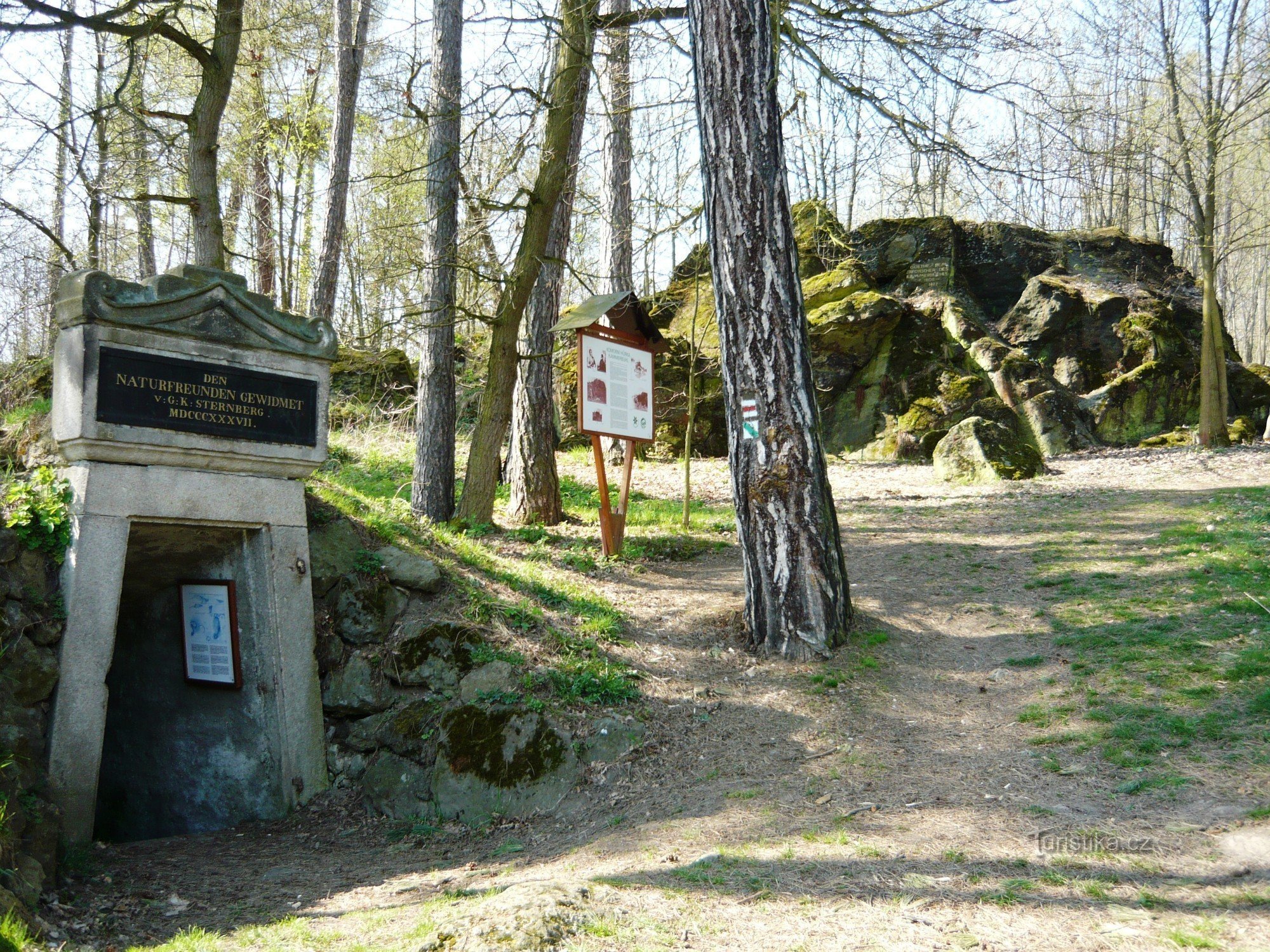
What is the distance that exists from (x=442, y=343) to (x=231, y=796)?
5.68 m

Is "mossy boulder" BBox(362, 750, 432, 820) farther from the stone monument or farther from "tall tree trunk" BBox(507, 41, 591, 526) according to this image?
"tall tree trunk" BBox(507, 41, 591, 526)

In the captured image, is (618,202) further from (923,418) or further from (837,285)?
(923,418)

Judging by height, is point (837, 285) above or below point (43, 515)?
above

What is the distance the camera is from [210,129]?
874 centimetres

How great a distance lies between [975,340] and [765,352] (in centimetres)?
1138

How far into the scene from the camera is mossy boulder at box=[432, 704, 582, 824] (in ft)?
17.4

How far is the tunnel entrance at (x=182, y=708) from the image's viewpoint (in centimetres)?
575

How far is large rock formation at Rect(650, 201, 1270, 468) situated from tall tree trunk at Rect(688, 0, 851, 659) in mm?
7362

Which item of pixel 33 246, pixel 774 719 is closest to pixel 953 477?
pixel 774 719

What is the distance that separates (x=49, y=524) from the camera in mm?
4953

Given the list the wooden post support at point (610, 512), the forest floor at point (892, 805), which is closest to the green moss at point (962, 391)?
the forest floor at point (892, 805)

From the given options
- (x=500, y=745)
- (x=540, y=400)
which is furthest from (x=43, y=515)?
(x=540, y=400)

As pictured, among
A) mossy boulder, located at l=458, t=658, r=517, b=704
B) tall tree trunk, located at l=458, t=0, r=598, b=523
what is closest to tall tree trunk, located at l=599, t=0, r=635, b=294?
tall tree trunk, located at l=458, t=0, r=598, b=523

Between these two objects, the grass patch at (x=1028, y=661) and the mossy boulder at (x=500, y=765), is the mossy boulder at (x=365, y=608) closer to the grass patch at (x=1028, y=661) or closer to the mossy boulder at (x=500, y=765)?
the mossy boulder at (x=500, y=765)
